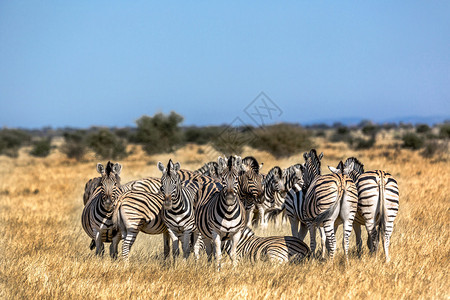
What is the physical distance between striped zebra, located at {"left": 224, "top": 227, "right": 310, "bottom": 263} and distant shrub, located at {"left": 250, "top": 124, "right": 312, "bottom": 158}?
2229 centimetres

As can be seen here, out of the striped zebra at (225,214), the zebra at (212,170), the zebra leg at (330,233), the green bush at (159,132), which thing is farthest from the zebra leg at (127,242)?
the green bush at (159,132)

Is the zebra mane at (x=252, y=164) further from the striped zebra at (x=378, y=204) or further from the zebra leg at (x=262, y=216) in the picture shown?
the striped zebra at (x=378, y=204)

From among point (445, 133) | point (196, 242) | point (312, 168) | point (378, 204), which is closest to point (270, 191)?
point (312, 168)

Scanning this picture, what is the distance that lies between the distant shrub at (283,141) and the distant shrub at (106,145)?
929 cm

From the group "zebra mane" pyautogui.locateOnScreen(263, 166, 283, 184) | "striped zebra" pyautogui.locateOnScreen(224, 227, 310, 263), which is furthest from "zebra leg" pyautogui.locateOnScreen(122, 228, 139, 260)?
"zebra mane" pyautogui.locateOnScreen(263, 166, 283, 184)

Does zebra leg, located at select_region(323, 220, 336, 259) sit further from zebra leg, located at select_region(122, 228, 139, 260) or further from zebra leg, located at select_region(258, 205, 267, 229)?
zebra leg, located at select_region(258, 205, 267, 229)

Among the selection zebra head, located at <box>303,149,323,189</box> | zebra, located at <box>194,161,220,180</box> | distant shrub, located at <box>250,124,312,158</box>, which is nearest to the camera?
zebra head, located at <box>303,149,323,189</box>

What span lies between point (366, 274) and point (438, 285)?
86cm

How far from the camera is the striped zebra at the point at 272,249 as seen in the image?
7254 mm

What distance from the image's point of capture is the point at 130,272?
682 cm

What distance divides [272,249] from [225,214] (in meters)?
1.09

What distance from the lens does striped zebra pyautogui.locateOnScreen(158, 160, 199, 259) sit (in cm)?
686

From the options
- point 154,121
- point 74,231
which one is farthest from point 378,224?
point 154,121

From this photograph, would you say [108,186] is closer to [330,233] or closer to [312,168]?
[330,233]
